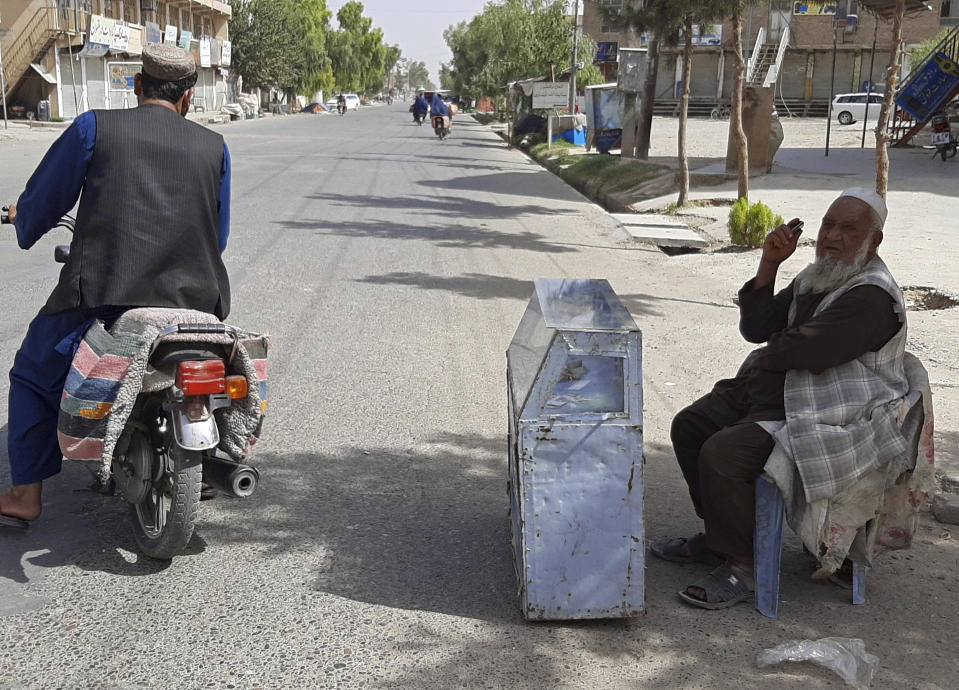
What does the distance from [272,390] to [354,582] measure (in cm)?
257

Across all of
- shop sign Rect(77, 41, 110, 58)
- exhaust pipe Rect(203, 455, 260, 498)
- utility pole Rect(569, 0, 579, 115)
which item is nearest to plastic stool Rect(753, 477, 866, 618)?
exhaust pipe Rect(203, 455, 260, 498)

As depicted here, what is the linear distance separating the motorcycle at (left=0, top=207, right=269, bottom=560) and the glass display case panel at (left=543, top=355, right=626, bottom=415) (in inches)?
43.7

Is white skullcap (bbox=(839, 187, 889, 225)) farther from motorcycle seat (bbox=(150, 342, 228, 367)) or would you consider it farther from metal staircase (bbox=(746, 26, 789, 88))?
metal staircase (bbox=(746, 26, 789, 88))

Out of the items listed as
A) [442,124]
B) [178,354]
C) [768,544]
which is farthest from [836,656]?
[442,124]

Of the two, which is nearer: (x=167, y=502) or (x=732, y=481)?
(x=732, y=481)

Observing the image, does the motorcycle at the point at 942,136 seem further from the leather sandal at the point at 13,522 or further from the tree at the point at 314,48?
the tree at the point at 314,48

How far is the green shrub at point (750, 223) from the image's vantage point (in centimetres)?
1252

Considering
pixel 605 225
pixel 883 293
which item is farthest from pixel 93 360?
pixel 605 225

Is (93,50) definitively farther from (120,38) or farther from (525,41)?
(525,41)

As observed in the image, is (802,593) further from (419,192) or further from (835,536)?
(419,192)

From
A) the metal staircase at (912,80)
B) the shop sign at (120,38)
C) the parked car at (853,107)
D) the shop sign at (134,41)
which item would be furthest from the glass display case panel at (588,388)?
the shop sign at (134,41)

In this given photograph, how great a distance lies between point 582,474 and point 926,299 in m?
7.28

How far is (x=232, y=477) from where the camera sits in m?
3.61

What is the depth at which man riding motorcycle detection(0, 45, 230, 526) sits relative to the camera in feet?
11.8
